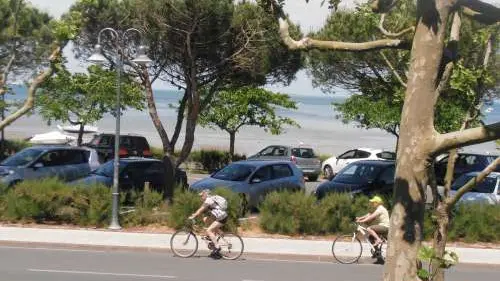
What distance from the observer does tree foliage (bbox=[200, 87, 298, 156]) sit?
133 feet

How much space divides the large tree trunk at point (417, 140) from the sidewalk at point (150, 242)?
43.8ft

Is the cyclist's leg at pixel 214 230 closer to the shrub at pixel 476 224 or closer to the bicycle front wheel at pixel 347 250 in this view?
the bicycle front wheel at pixel 347 250

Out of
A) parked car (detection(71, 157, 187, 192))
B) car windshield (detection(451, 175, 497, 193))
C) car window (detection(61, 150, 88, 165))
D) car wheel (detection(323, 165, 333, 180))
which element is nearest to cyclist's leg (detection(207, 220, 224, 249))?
parked car (detection(71, 157, 187, 192))

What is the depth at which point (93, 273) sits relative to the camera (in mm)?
13414

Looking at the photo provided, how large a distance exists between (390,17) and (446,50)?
15.5 meters

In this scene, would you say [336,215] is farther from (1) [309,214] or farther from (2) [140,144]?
(2) [140,144]

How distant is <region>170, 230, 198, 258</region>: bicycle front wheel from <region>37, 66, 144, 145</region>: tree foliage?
22.3 metres

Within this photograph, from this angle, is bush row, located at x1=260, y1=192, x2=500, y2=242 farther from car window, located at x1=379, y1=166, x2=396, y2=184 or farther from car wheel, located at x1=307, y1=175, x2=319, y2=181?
car wheel, located at x1=307, y1=175, x2=319, y2=181

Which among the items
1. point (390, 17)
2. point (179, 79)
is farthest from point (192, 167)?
point (390, 17)

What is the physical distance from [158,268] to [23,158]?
11513 mm

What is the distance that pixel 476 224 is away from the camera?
1955cm

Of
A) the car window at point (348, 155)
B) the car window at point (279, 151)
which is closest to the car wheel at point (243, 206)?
the car window at point (279, 151)

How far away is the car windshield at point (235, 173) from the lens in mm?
22922

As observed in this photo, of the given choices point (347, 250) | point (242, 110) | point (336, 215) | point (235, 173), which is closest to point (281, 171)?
point (235, 173)
